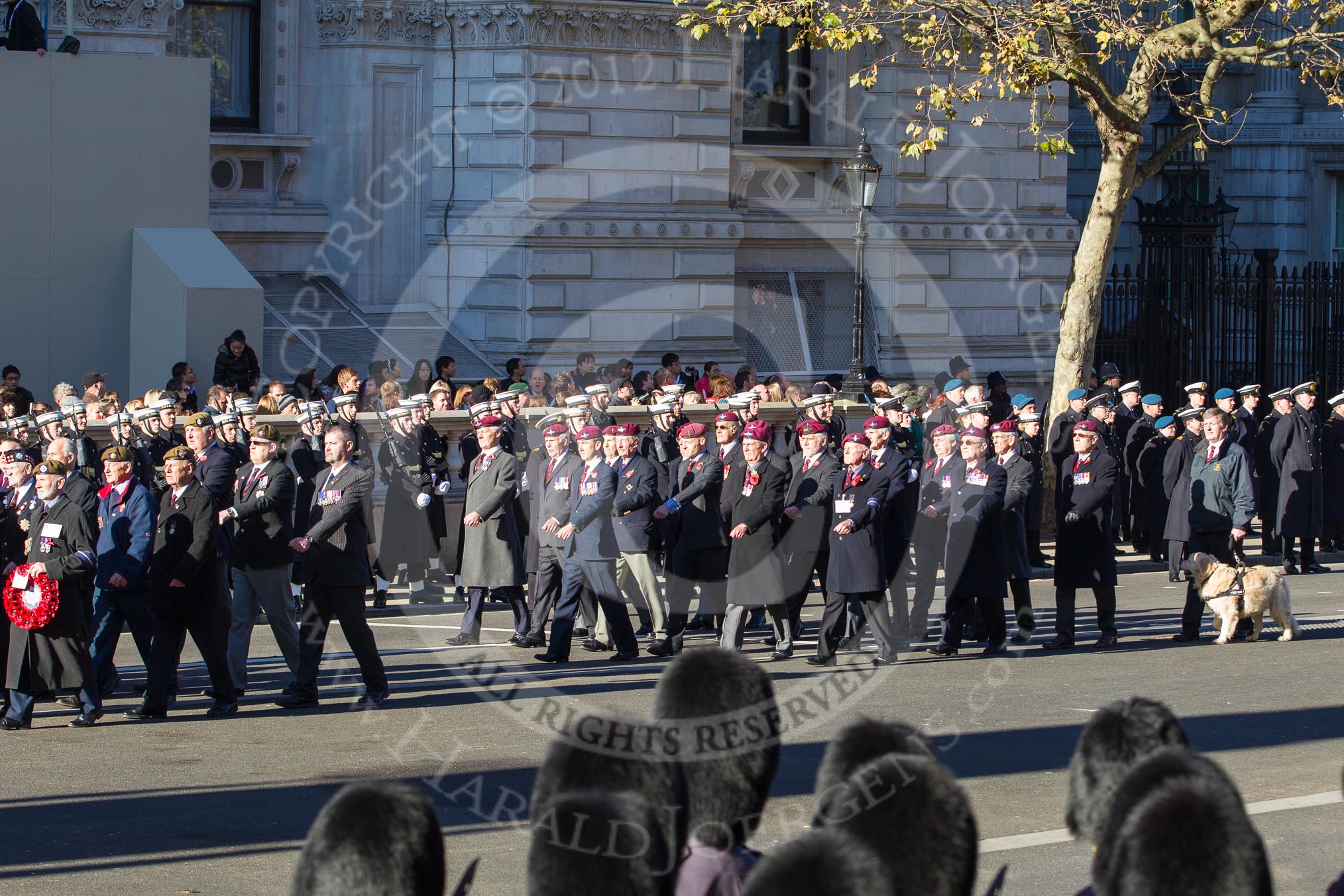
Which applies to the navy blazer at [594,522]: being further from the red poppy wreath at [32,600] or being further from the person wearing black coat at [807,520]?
the red poppy wreath at [32,600]

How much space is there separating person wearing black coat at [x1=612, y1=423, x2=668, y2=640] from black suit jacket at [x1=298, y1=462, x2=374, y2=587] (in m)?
2.36

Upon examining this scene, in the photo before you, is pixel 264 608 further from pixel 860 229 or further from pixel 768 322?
pixel 768 322

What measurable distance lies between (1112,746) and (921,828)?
0.85 metres

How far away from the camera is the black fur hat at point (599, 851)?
3598mm

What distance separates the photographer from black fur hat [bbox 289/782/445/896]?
3.77 metres

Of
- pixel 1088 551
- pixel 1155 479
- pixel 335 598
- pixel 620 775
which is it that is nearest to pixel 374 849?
pixel 620 775

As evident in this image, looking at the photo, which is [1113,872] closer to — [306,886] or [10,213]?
[306,886]

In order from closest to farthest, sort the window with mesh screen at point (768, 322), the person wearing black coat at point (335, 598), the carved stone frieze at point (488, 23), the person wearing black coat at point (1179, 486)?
the person wearing black coat at point (335, 598)
the person wearing black coat at point (1179, 486)
the carved stone frieze at point (488, 23)
the window with mesh screen at point (768, 322)

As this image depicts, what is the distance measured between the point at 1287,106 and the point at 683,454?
26884 millimetres

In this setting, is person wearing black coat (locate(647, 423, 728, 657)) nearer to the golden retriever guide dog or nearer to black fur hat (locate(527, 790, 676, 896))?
the golden retriever guide dog

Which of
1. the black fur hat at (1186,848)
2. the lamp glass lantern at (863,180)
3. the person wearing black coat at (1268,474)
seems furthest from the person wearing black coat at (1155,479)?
the black fur hat at (1186,848)

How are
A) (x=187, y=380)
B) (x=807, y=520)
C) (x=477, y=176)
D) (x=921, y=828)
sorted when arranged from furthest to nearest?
1. (x=477, y=176)
2. (x=187, y=380)
3. (x=807, y=520)
4. (x=921, y=828)

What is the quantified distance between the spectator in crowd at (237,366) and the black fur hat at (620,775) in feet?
49.9

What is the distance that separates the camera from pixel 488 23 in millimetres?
24234
